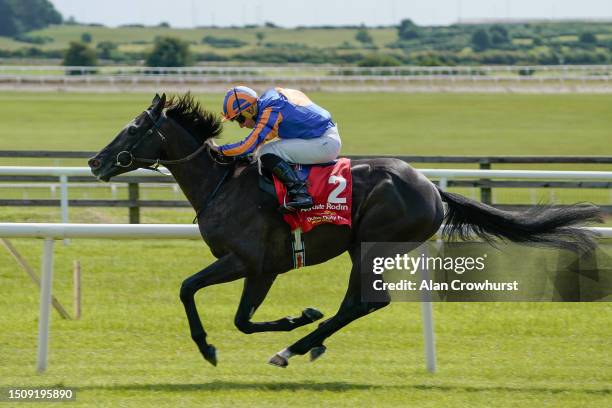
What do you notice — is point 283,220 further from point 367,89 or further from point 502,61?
point 502,61

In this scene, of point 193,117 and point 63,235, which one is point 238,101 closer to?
point 193,117

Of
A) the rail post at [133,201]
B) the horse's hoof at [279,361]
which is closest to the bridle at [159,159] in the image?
the horse's hoof at [279,361]

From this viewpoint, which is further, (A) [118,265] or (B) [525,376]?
(A) [118,265]

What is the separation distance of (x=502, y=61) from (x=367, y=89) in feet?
150

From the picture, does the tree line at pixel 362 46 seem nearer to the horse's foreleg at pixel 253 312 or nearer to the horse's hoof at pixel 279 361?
the horse's foreleg at pixel 253 312

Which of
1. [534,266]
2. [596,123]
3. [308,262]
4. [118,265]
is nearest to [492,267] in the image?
[534,266]

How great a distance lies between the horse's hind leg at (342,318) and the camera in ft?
19.9

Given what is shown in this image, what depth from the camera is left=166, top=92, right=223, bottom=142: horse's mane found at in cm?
654

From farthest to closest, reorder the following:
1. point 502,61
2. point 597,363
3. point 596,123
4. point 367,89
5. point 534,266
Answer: point 502,61
point 367,89
point 596,123
point 534,266
point 597,363

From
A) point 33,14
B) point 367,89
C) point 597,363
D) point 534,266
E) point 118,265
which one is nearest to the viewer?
point 597,363

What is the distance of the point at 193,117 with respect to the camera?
6570 mm

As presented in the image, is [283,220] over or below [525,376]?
over

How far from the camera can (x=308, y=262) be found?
6277 mm

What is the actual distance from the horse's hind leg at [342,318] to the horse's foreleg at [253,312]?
100 mm
